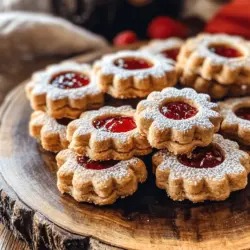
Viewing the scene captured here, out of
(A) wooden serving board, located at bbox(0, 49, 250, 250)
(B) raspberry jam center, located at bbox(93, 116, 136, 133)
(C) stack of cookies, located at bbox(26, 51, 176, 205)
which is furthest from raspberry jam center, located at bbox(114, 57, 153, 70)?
(A) wooden serving board, located at bbox(0, 49, 250, 250)

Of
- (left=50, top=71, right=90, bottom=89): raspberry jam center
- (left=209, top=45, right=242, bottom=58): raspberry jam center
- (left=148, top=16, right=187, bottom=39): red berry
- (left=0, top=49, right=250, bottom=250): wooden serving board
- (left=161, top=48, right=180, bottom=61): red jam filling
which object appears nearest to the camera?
(left=0, top=49, right=250, bottom=250): wooden serving board

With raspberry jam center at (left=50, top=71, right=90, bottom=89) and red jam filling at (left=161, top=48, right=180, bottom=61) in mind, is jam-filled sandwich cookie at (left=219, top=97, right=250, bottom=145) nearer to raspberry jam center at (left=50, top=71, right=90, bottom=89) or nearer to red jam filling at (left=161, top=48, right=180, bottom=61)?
red jam filling at (left=161, top=48, right=180, bottom=61)

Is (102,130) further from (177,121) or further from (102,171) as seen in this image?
(177,121)

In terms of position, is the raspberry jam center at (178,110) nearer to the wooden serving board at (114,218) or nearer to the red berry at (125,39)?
the wooden serving board at (114,218)

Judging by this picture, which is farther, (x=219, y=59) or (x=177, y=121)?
(x=219, y=59)

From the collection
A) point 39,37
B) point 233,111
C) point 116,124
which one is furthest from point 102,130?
point 39,37

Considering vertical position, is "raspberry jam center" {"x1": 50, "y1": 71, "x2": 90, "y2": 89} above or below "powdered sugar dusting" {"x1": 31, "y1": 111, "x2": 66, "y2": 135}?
above
